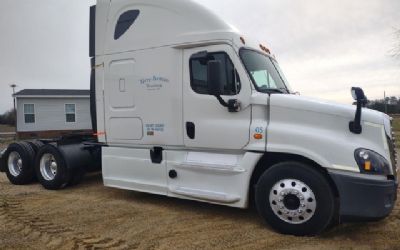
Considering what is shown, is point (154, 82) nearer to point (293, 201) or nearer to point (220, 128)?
point (220, 128)

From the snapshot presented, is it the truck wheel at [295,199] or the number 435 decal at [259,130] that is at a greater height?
the number 435 decal at [259,130]

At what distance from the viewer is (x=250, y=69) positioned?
5.80 m

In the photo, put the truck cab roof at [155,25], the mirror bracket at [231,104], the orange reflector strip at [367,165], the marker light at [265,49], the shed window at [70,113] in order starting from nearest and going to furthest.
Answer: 1. the orange reflector strip at [367,165]
2. the mirror bracket at [231,104]
3. the truck cab roof at [155,25]
4. the marker light at [265,49]
5. the shed window at [70,113]

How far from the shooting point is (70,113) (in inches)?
1173

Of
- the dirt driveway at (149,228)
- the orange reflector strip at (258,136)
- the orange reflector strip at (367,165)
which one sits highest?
the orange reflector strip at (258,136)

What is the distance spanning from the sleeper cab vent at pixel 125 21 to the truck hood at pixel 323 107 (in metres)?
2.96

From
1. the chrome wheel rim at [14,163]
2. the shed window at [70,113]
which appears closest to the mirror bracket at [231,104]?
the chrome wheel rim at [14,163]

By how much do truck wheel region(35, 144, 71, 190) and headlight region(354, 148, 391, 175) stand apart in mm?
5785

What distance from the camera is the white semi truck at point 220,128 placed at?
4926mm

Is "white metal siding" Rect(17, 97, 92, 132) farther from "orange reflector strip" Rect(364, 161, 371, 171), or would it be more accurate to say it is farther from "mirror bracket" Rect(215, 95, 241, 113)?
"orange reflector strip" Rect(364, 161, 371, 171)

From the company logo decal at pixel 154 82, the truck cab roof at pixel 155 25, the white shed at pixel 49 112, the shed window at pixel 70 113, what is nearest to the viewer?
the truck cab roof at pixel 155 25

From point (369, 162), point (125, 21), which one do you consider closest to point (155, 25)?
point (125, 21)

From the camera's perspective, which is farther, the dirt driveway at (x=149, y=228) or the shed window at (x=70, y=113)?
the shed window at (x=70, y=113)

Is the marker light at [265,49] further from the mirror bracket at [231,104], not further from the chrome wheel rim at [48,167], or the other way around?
the chrome wheel rim at [48,167]
